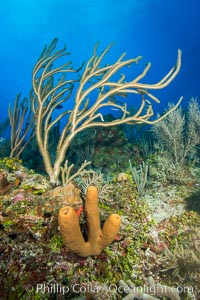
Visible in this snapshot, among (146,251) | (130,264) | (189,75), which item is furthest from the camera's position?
(189,75)

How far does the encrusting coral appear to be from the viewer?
225 cm

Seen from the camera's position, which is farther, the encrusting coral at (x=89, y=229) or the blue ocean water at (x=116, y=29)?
the blue ocean water at (x=116, y=29)

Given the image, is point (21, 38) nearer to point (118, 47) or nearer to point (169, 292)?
point (118, 47)

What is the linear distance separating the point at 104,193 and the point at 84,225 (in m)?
1.14

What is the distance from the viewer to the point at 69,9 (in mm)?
48156

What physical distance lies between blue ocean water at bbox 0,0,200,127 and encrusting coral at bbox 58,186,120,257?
150 feet

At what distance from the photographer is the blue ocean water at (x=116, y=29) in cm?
4462

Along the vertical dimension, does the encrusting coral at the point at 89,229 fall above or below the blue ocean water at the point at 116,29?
below

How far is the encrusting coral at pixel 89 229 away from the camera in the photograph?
2254mm

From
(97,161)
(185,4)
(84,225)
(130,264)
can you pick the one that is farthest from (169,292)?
(185,4)

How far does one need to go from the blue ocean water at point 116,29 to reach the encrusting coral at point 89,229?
150 feet

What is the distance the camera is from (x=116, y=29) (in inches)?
2174

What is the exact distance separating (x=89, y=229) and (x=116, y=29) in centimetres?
6123

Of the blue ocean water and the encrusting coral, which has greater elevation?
the blue ocean water
